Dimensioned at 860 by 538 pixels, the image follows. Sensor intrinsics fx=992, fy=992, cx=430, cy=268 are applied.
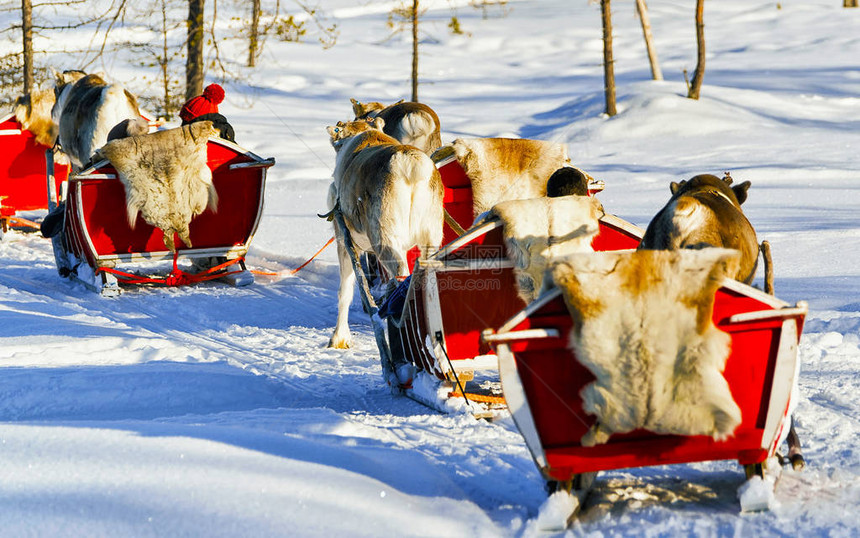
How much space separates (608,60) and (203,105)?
541 inches

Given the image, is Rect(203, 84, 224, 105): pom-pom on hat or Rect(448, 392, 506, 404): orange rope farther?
Rect(203, 84, 224, 105): pom-pom on hat

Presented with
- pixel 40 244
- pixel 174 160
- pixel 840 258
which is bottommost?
pixel 40 244

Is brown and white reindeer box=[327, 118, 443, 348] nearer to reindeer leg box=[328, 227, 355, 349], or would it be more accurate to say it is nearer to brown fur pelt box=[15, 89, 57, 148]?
reindeer leg box=[328, 227, 355, 349]

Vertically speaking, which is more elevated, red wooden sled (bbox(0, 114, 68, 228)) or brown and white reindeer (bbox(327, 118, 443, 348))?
brown and white reindeer (bbox(327, 118, 443, 348))

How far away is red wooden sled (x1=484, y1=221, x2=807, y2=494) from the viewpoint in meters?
3.59

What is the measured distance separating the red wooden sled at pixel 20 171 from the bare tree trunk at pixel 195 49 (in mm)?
3890

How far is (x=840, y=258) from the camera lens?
387 inches

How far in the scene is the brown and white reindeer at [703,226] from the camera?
4566 millimetres

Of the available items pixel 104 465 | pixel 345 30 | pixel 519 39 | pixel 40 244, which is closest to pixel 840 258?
pixel 104 465

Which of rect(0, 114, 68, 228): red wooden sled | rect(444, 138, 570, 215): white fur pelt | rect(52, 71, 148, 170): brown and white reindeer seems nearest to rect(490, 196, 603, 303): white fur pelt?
rect(444, 138, 570, 215): white fur pelt

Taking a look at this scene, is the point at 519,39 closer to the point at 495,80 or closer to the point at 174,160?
the point at 495,80

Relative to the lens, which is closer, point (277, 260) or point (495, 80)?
point (277, 260)

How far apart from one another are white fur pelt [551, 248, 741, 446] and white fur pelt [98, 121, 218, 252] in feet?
22.9

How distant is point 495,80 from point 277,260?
2352 cm
